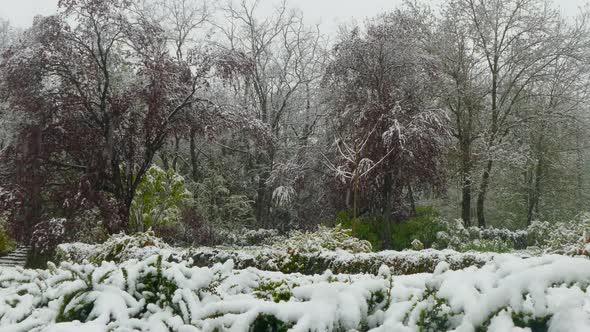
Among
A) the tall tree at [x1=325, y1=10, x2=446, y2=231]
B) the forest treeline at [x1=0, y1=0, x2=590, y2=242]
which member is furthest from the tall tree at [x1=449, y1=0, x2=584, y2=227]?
the tall tree at [x1=325, y1=10, x2=446, y2=231]

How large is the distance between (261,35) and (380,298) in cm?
2207

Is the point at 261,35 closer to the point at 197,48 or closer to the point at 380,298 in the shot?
the point at 197,48

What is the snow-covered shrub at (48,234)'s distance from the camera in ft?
32.6

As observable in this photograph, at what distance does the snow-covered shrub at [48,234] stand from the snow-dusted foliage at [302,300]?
826 centimetres

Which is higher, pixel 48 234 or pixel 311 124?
pixel 311 124

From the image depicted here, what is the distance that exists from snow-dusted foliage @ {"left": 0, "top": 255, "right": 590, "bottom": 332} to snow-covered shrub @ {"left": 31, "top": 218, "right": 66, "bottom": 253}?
8260 mm

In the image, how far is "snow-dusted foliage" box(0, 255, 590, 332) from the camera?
146 centimetres

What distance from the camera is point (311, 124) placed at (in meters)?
22.2

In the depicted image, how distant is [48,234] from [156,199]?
2.72m

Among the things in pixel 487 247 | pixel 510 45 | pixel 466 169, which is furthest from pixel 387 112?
pixel 510 45

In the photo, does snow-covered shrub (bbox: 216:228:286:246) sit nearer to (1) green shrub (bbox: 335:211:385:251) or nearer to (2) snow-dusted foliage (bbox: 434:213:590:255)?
(1) green shrub (bbox: 335:211:385:251)

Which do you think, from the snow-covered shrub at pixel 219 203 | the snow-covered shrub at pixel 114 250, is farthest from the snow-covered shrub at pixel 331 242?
the snow-covered shrub at pixel 219 203

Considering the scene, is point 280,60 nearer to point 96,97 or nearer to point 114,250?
point 96,97

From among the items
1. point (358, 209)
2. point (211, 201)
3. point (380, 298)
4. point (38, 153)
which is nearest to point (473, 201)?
point (358, 209)
